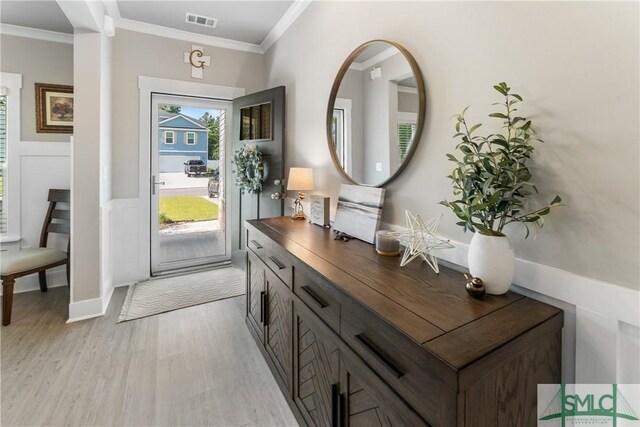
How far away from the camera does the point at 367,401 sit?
0.98 meters

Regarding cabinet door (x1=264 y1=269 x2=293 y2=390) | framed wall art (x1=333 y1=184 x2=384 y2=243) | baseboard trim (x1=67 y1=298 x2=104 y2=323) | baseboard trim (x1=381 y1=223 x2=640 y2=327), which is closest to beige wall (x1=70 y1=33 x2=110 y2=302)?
baseboard trim (x1=67 y1=298 x2=104 y2=323)

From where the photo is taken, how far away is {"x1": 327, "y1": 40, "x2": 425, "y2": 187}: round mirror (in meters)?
1.55

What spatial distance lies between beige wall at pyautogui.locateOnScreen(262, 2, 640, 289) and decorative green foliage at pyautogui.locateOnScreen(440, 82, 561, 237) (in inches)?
2.0

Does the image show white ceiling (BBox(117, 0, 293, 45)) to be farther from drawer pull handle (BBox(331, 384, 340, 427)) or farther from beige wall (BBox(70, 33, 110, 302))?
drawer pull handle (BBox(331, 384, 340, 427))

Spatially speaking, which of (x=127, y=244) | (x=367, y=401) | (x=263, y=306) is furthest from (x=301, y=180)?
(x=127, y=244)

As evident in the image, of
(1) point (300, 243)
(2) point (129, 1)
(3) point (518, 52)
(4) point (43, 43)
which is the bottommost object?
(1) point (300, 243)

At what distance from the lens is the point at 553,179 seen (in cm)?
103

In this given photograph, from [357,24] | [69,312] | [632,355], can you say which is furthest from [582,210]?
[69,312]

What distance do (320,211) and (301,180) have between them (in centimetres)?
38

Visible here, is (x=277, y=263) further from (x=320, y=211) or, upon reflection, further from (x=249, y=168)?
(x=249, y=168)

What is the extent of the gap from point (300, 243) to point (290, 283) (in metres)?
0.24

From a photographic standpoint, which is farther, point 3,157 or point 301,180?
point 3,157

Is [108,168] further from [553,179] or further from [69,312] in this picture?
[553,179]

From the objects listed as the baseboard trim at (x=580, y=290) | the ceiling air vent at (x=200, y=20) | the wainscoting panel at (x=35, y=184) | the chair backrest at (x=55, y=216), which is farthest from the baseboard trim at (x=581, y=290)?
the wainscoting panel at (x=35, y=184)
